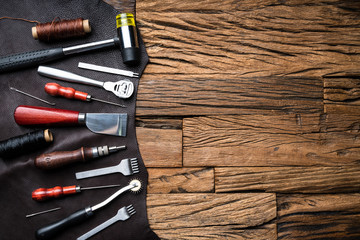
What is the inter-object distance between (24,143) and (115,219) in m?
0.46

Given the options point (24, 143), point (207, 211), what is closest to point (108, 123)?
point (24, 143)

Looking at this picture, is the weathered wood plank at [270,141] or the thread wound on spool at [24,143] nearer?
the thread wound on spool at [24,143]

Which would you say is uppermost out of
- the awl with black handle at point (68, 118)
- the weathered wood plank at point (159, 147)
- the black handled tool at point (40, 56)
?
the black handled tool at point (40, 56)

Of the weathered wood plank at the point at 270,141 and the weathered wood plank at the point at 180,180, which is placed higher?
the weathered wood plank at the point at 270,141

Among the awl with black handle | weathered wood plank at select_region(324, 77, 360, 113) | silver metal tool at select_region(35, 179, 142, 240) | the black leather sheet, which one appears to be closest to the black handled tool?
the black leather sheet

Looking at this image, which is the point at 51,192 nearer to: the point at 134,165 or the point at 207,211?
the point at 134,165

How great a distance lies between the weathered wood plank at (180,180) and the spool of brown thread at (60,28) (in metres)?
0.63

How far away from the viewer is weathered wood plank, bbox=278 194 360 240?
1229 mm

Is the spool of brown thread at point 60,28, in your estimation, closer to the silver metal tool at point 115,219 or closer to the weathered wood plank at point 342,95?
the silver metal tool at point 115,219

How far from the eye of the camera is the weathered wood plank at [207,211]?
1.21 m

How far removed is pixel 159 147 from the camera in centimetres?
122

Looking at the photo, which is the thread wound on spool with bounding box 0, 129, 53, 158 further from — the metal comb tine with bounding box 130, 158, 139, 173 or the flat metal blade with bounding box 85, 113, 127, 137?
the metal comb tine with bounding box 130, 158, 139, 173

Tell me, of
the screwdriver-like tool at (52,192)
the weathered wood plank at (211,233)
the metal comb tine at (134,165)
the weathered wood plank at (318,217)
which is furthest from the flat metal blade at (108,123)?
the weathered wood plank at (318,217)

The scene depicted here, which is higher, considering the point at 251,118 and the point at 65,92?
the point at 65,92
